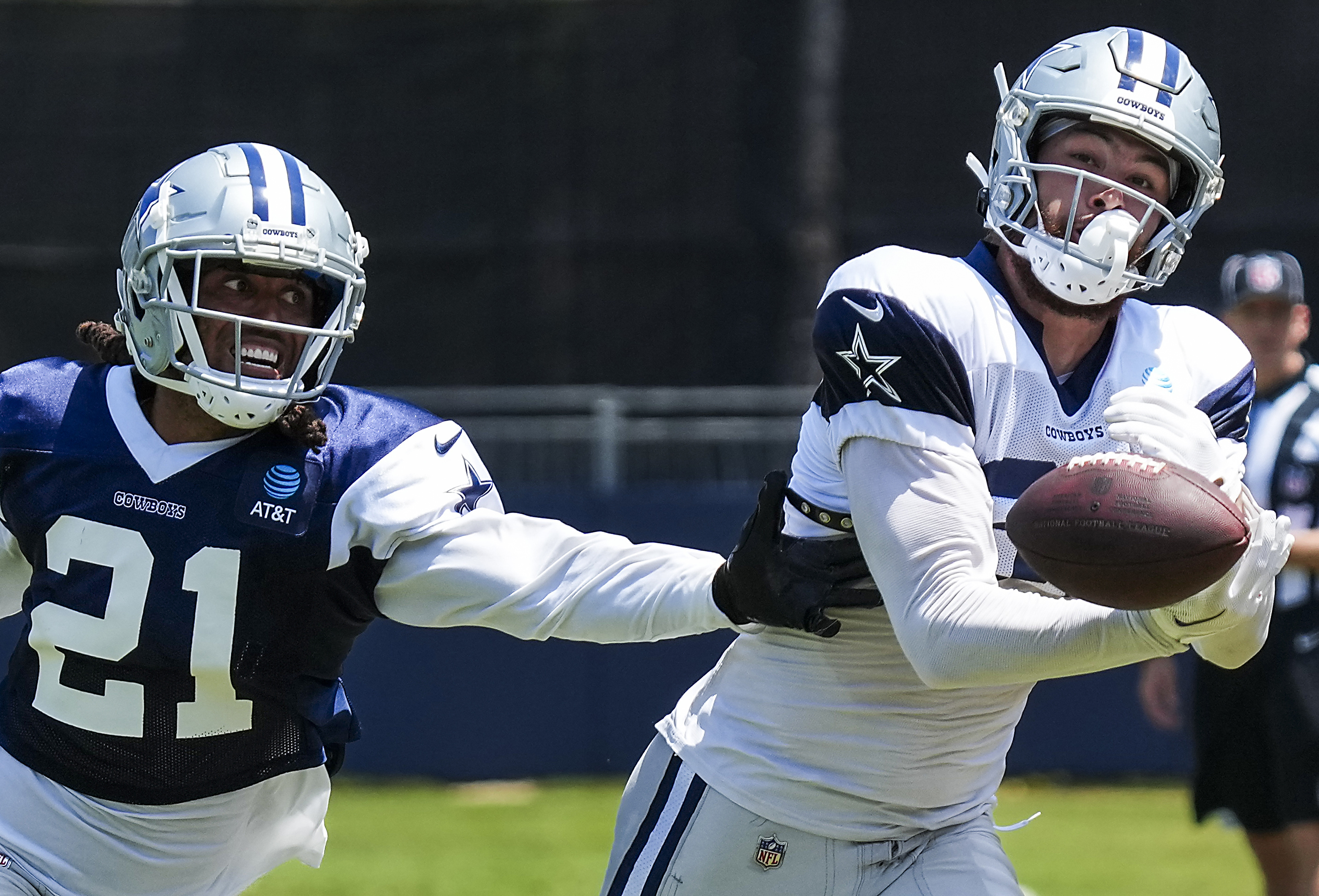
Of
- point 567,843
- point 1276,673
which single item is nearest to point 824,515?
point 1276,673

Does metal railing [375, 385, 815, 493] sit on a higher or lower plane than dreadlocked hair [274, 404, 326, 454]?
lower

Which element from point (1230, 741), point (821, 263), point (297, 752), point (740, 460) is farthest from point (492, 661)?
point (297, 752)

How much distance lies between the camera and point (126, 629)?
3.02 metres

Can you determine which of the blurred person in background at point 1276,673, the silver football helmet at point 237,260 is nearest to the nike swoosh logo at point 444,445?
the silver football helmet at point 237,260

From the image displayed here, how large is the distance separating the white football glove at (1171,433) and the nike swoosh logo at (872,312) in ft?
1.22


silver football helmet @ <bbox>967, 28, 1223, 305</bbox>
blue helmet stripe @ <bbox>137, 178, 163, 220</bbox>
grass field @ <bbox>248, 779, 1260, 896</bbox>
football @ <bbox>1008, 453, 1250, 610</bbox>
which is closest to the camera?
football @ <bbox>1008, 453, 1250, 610</bbox>

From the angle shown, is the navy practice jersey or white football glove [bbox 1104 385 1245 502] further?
the navy practice jersey

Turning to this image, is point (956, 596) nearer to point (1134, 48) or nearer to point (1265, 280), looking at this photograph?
point (1134, 48)

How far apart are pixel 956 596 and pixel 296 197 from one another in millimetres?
1387

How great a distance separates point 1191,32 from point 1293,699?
579 cm

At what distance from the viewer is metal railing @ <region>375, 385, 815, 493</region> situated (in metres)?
8.34

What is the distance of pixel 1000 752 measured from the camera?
306cm

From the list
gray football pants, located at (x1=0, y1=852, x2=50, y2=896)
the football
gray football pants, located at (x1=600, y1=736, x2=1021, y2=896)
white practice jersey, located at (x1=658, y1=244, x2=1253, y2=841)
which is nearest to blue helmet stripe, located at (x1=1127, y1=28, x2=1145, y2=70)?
white practice jersey, located at (x1=658, y1=244, x2=1253, y2=841)

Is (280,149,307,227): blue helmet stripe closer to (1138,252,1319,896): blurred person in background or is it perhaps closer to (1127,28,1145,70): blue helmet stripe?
(1127,28,1145,70): blue helmet stripe
